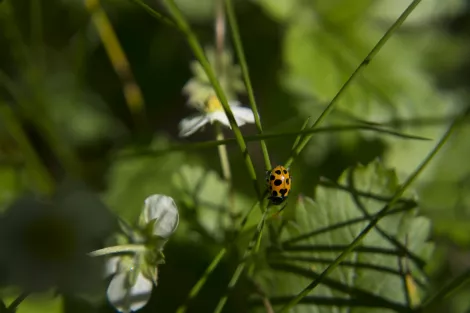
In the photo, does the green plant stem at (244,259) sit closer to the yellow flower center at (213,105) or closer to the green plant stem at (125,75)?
the yellow flower center at (213,105)

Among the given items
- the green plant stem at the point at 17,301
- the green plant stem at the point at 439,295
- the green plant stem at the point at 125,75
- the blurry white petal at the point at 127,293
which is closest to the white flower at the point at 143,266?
the blurry white petal at the point at 127,293

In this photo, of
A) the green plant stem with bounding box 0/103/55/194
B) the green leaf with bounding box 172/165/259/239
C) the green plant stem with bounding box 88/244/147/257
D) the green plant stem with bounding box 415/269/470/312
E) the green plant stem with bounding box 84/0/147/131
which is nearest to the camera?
the green plant stem with bounding box 88/244/147/257

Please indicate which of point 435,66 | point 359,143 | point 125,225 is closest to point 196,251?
point 125,225

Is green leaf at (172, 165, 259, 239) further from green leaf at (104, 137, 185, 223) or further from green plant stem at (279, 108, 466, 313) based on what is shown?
green plant stem at (279, 108, 466, 313)

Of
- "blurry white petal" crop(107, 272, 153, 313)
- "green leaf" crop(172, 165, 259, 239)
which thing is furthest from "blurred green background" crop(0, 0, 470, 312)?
"blurry white petal" crop(107, 272, 153, 313)

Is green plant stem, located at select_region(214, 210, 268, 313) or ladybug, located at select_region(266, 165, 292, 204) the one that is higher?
ladybug, located at select_region(266, 165, 292, 204)

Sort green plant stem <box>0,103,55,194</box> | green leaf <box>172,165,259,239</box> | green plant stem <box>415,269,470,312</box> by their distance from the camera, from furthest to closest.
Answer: green plant stem <box>0,103,55,194</box> → green leaf <box>172,165,259,239</box> → green plant stem <box>415,269,470,312</box>

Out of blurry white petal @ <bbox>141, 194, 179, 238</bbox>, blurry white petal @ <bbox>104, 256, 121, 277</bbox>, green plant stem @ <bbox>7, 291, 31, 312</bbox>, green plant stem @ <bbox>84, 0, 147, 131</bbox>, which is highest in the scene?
green plant stem @ <bbox>84, 0, 147, 131</bbox>

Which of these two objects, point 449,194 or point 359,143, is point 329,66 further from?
point 449,194

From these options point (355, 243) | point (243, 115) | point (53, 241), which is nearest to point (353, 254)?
point (355, 243)
